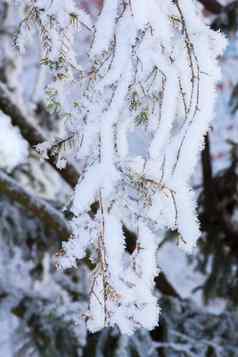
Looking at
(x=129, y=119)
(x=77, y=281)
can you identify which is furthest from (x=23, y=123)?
(x=77, y=281)

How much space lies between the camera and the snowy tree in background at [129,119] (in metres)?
0.82

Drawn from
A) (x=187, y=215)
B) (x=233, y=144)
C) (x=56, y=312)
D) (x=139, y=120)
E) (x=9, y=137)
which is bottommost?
(x=187, y=215)

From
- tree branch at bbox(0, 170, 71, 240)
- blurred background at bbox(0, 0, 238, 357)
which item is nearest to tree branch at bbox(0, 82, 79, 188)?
blurred background at bbox(0, 0, 238, 357)

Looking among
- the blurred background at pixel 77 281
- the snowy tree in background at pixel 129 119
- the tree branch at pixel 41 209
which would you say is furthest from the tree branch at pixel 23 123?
the snowy tree in background at pixel 129 119

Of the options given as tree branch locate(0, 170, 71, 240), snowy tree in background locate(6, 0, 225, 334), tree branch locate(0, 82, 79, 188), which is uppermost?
tree branch locate(0, 82, 79, 188)

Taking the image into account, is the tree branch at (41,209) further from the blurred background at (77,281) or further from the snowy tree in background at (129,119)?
the snowy tree in background at (129,119)

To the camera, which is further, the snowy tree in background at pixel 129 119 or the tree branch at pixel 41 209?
the tree branch at pixel 41 209

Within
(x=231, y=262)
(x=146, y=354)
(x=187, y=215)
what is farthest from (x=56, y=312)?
(x=187, y=215)

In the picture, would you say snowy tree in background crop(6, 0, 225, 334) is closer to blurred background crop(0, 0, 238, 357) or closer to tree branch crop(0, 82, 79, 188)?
blurred background crop(0, 0, 238, 357)

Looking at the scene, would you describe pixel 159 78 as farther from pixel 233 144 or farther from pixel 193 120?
pixel 233 144

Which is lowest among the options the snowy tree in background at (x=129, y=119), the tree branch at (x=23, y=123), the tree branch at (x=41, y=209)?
the snowy tree in background at (x=129, y=119)

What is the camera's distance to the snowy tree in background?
0.82m

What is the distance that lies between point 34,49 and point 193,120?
979 centimetres

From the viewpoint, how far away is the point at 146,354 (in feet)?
8.42
